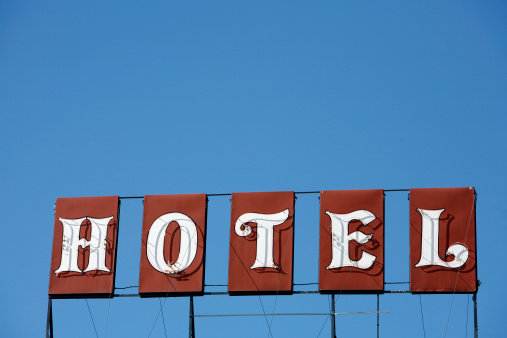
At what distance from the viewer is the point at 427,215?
43.9 metres

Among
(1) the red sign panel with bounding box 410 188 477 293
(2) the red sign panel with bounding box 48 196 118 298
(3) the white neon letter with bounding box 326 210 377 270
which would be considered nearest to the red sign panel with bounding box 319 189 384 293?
(3) the white neon letter with bounding box 326 210 377 270

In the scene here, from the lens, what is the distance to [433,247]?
143ft

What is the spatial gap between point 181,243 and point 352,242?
5.41m

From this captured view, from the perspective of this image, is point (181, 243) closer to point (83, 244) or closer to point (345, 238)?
→ point (83, 244)

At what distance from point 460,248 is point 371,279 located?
2.85 meters

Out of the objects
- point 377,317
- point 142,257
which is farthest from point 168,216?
point 377,317

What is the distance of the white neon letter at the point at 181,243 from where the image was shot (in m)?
45.0

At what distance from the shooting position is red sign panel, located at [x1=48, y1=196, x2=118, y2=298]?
45.6 meters

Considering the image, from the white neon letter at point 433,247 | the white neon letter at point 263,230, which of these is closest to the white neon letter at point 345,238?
the white neon letter at point 433,247

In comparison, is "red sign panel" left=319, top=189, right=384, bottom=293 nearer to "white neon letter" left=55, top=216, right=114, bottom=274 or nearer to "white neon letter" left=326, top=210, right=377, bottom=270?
"white neon letter" left=326, top=210, right=377, bottom=270

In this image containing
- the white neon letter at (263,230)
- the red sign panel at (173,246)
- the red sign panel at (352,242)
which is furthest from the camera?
the red sign panel at (173,246)

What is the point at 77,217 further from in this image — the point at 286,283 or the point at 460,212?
the point at 460,212

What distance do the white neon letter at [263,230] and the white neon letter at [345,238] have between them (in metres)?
1.63

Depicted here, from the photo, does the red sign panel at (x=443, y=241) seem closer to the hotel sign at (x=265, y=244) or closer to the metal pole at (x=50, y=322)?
the hotel sign at (x=265, y=244)
